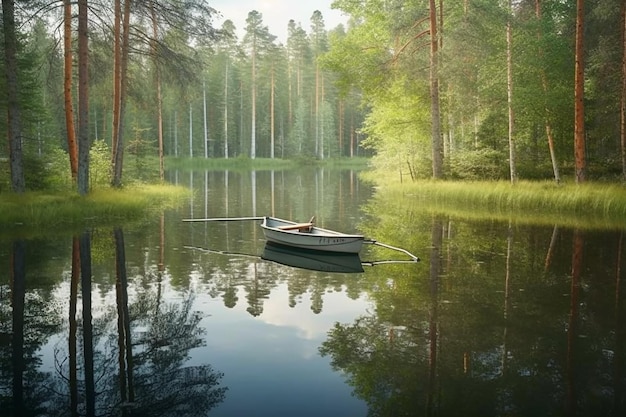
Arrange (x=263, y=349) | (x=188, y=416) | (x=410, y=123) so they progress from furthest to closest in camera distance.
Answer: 1. (x=410, y=123)
2. (x=263, y=349)
3. (x=188, y=416)

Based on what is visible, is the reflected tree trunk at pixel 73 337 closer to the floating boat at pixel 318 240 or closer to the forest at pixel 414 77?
the floating boat at pixel 318 240

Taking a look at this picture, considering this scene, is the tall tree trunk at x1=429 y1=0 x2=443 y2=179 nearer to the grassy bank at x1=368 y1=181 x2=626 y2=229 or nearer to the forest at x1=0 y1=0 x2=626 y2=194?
the forest at x1=0 y1=0 x2=626 y2=194

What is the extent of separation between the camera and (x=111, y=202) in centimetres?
1956

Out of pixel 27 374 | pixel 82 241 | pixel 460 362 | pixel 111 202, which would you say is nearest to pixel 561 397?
pixel 460 362

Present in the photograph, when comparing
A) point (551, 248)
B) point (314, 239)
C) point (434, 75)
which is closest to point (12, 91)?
point (314, 239)

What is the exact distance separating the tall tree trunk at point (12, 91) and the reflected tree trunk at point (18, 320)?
14.9ft

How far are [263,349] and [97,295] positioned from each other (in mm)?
3918

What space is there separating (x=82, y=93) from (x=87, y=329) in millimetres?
12646

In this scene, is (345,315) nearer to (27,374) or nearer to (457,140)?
(27,374)

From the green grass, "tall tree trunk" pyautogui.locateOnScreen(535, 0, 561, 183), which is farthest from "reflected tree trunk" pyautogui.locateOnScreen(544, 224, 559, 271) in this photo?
the green grass

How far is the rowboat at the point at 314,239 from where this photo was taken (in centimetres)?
1336

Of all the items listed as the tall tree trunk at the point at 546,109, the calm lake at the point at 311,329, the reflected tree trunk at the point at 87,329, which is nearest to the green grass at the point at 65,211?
the calm lake at the point at 311,329

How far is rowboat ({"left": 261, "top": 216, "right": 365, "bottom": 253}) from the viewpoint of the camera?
1336 centimetres

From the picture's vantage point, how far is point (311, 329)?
8.27m
